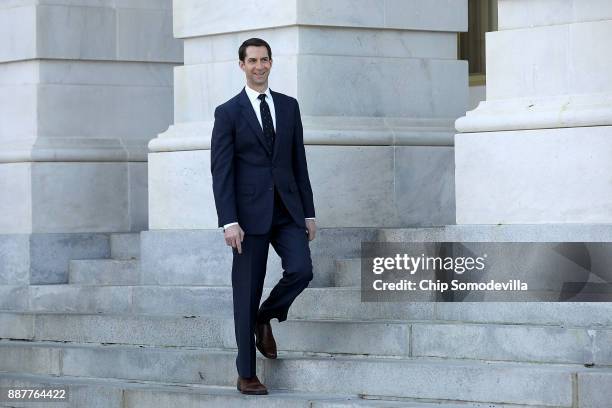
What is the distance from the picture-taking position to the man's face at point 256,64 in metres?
9.94

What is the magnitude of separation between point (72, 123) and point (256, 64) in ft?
15.4

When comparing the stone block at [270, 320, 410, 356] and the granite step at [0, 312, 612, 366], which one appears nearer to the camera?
the granite step at [0, 312, 612, 366]

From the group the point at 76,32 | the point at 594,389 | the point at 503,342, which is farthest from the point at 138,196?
the point at 594,389

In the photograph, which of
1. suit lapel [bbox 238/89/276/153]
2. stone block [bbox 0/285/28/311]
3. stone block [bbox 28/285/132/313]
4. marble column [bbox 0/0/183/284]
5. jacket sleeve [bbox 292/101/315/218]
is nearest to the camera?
suit lapel [bbox 238/89/276/153]

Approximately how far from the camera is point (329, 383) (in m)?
10.2

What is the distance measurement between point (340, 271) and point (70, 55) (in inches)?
152

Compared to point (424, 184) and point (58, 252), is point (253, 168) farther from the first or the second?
point (58, 252)

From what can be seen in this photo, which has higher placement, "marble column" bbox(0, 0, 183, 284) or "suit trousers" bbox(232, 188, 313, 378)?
"marble column" bbox(0, 0, 183, 284)

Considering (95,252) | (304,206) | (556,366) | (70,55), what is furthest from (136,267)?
(556,366)

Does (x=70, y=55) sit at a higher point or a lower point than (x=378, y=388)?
higher

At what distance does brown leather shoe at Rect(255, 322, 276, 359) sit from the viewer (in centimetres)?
1032

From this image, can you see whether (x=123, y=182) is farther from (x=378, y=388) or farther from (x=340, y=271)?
(x=378, y=388)

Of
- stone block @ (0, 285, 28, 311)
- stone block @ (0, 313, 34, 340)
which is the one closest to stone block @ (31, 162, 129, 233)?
stone block @ (0, 285, 28, 311)

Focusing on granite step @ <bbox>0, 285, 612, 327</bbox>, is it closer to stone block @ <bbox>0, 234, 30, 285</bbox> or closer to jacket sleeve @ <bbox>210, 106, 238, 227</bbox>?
stone block @ <bbox>0, 234, 30, 285</bbox>
